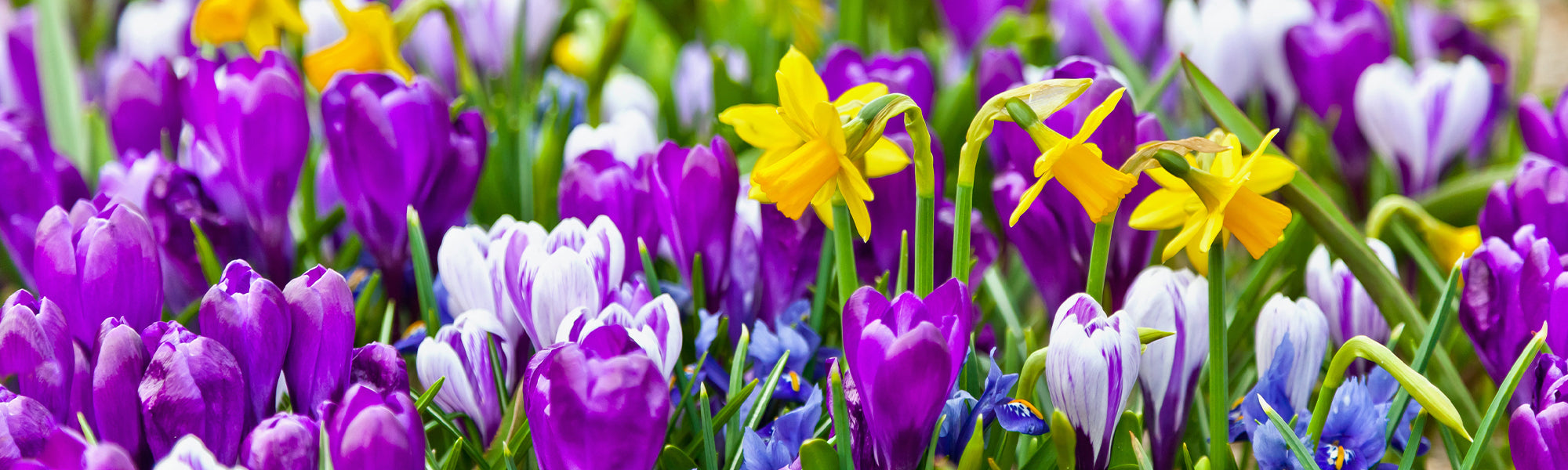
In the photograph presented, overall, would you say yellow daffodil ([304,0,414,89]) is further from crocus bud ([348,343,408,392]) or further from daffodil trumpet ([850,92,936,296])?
daffodil trumpet ([850,92,936,296])

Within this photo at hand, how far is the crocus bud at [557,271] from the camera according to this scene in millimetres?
669

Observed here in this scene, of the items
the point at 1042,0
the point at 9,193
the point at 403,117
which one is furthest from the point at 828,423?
the point at 1042,0

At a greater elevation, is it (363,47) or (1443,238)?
(363,47)

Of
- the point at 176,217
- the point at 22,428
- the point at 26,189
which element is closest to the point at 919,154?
the point at 22,428

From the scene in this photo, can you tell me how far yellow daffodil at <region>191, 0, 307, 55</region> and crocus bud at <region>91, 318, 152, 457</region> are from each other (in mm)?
597

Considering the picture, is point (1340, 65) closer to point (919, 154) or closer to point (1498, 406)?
point (1498, 406)

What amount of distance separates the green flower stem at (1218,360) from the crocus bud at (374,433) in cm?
40

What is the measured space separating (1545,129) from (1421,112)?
0.35 feet

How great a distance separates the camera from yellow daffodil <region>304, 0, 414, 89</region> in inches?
42.2

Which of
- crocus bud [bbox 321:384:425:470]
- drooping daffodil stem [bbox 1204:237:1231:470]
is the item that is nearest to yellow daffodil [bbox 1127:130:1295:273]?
drooping daffodil stem [bbox 1204:237:1231:470]

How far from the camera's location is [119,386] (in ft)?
1.81

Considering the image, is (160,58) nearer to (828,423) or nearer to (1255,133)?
(828,423)

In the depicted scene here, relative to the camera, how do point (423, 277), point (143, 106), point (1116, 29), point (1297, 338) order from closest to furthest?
A: point (1297, 338) < point (423, 277) < point (143, 106) < point (1116, 29)

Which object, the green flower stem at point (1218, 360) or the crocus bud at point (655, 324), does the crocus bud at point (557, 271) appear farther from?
the green flower stem at point (1218, 360)
